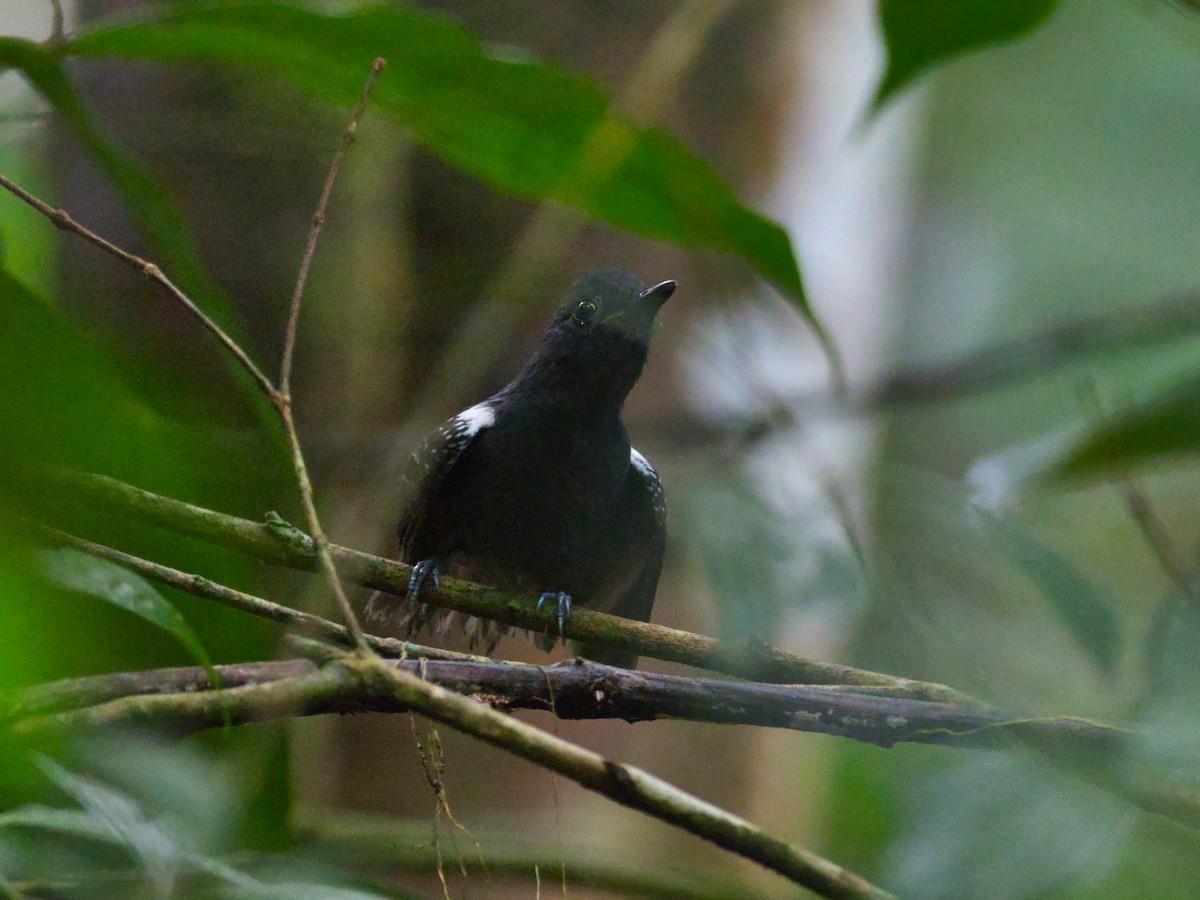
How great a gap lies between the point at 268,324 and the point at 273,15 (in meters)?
2.62

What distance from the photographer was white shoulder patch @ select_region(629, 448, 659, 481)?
3.35 metres

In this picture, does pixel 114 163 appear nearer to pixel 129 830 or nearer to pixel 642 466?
pixel 129 830

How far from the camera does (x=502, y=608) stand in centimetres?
256

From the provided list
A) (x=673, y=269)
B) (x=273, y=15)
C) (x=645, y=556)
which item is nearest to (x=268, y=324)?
(x=673, y=269)

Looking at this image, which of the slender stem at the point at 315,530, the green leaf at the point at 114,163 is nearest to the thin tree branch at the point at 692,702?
the slender stem at the point at 315,530

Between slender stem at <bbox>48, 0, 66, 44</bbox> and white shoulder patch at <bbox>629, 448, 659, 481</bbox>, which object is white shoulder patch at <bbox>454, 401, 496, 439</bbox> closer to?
white shoulder patch at <bbox>629, 448, 659, 481</bbox>

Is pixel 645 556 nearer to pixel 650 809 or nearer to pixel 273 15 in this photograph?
pixel 273 15

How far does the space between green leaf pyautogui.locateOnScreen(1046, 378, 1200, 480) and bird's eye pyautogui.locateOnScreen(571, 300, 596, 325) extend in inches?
55.4

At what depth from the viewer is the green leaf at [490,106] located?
1.93 metres

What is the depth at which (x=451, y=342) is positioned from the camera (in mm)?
4633

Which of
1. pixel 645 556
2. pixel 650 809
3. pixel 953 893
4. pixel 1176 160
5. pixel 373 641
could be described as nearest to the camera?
pixel 650 809

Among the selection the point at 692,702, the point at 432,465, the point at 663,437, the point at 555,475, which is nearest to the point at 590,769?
the point at 692,702

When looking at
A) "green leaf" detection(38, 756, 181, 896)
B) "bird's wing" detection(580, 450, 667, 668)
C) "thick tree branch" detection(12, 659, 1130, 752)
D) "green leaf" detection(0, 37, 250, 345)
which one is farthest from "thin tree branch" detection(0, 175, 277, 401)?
"bird's wing" detection(580, 450, 667, 668)

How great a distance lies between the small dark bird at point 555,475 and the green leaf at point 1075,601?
1.03 m
